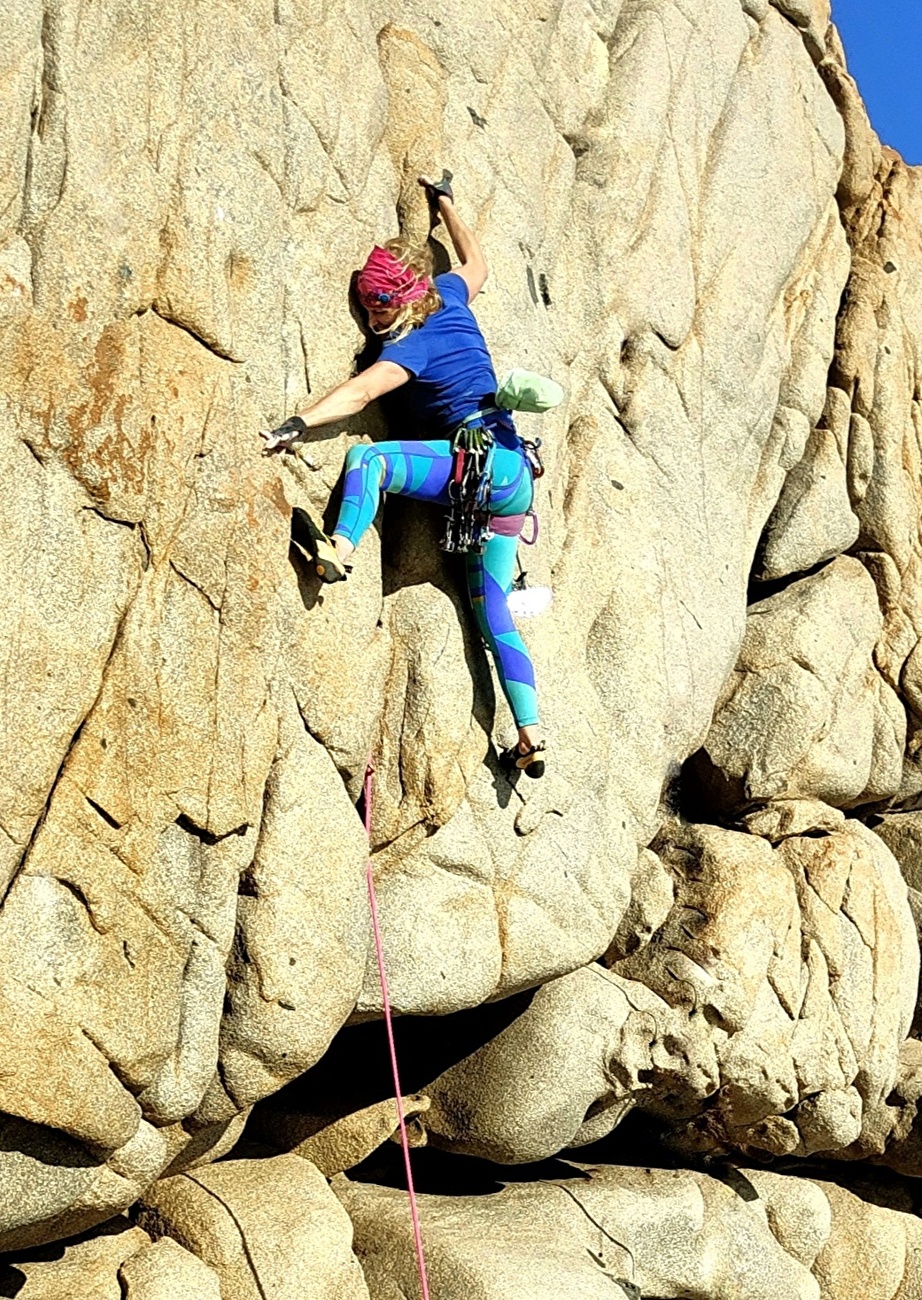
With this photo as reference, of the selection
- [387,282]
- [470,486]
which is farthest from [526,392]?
[387,282]

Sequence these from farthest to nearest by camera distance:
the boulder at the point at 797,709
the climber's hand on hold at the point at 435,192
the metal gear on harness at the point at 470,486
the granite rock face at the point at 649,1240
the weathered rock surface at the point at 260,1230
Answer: the boulder at the point at 797,709, the granite rock face at the point at 649,1240, the climber's hand on hold at the point at 435,192, the metal gear on harness at the point at 470,486, the weathered rock surface at the point at 260,1230

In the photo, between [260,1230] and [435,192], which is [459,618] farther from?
[260,1230]

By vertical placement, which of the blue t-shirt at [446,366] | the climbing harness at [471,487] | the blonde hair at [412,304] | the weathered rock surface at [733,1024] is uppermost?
the blonde hair at [412,304]

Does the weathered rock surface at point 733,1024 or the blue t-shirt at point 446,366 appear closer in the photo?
the blue t-shirt at point 446,366

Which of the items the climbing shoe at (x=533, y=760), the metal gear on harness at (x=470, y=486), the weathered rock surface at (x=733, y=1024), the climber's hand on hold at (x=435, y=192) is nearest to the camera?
the metal gear on harness at (x=470, y=486)

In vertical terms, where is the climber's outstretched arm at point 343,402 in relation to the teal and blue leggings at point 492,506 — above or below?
above

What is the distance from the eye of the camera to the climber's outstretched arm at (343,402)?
9422mm

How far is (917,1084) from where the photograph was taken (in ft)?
51.2

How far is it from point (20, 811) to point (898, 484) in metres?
11.4

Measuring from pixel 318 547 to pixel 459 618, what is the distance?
6.32 feet

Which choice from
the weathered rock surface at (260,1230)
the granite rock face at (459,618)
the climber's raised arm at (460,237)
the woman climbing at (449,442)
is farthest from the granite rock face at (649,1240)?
the climber's raised arm at (460,237)

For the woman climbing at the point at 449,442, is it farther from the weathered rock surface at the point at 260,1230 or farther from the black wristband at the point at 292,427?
the weathered rock surface at the point at 260,1230

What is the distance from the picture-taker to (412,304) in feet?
34.3

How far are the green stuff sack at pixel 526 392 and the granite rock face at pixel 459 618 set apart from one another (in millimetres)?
1045
